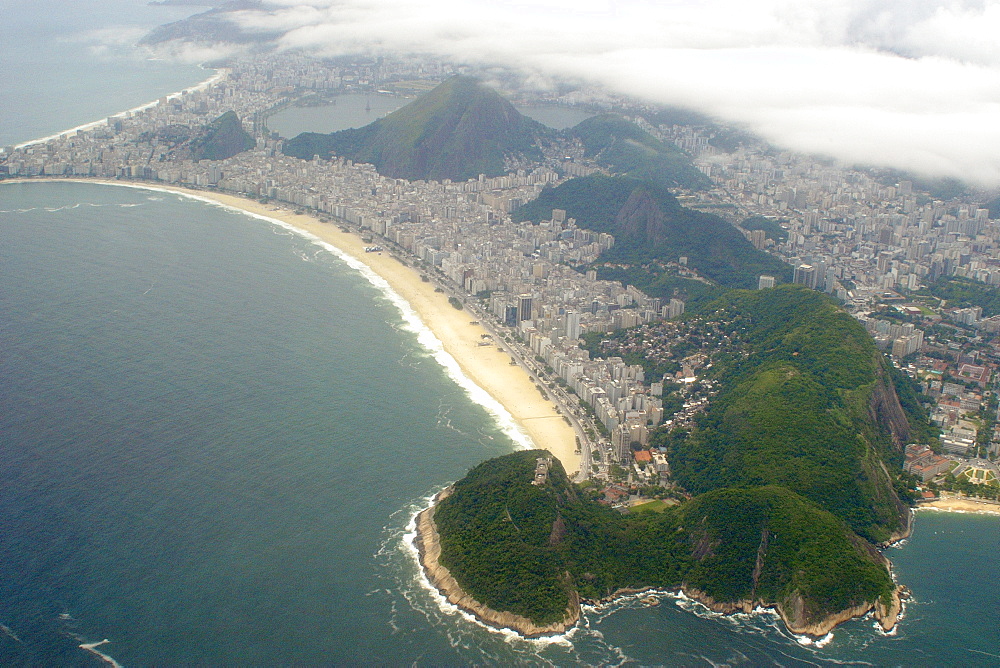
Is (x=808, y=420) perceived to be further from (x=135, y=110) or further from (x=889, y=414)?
(x=135, y=110)

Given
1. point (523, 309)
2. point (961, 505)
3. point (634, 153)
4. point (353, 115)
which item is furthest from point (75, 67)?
point (961, 505)

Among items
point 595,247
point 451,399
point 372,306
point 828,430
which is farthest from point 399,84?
point 828,430

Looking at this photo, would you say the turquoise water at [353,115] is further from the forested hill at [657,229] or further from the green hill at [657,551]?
the green hill at [657,551]

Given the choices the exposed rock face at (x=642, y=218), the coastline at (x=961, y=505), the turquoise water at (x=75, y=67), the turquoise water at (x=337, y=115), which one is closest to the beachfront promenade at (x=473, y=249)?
the exposed rock face at (x=642, y=218)

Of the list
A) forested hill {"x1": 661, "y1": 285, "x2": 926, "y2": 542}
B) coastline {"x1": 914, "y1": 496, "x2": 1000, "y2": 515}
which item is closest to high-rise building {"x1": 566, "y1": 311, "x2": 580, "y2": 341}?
forested hill {"x1": 661, "y1": 285, "x2": 926, "y2": 542}

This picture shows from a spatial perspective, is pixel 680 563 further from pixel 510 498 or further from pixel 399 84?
pixel 399 84
